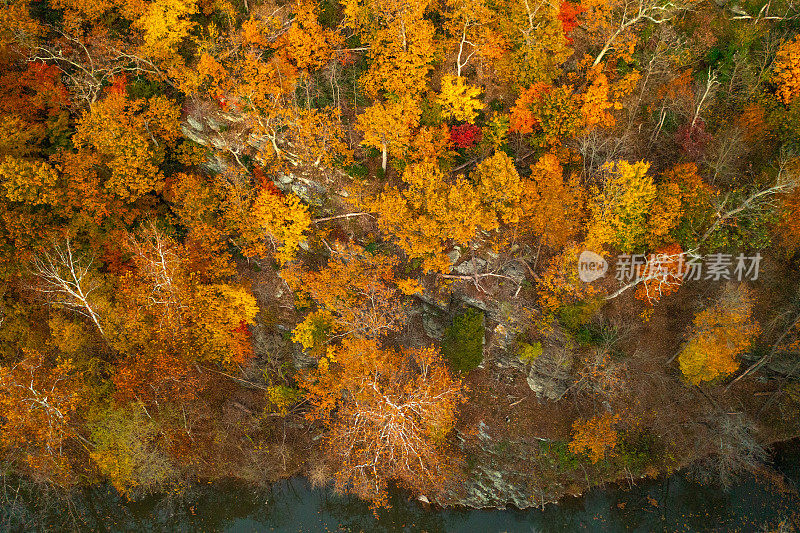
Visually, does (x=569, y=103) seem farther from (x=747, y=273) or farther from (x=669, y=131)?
(x=747, y=273)

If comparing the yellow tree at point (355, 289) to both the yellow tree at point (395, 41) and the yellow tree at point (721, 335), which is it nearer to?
the yellow tree at point (395, 41)

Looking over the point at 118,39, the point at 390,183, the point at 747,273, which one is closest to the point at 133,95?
the point at 118,39

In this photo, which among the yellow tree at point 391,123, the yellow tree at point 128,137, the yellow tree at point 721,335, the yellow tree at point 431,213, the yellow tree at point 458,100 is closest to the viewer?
the yellow tree at point 721,335

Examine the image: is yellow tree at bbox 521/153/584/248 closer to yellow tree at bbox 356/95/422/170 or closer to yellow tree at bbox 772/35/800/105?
yellow tree at bbox 356/95/422/170

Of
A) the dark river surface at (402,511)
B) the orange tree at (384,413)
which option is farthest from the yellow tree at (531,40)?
the dark river surface at (402,511)

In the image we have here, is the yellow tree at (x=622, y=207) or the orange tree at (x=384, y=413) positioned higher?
the yellow tree at (x=622, y=207)

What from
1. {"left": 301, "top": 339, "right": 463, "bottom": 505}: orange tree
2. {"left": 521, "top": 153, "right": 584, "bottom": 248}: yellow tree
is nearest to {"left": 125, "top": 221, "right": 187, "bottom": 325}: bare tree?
{"left": 301, "top": 339, "right": 463, "bottom": 505}: orange tree
